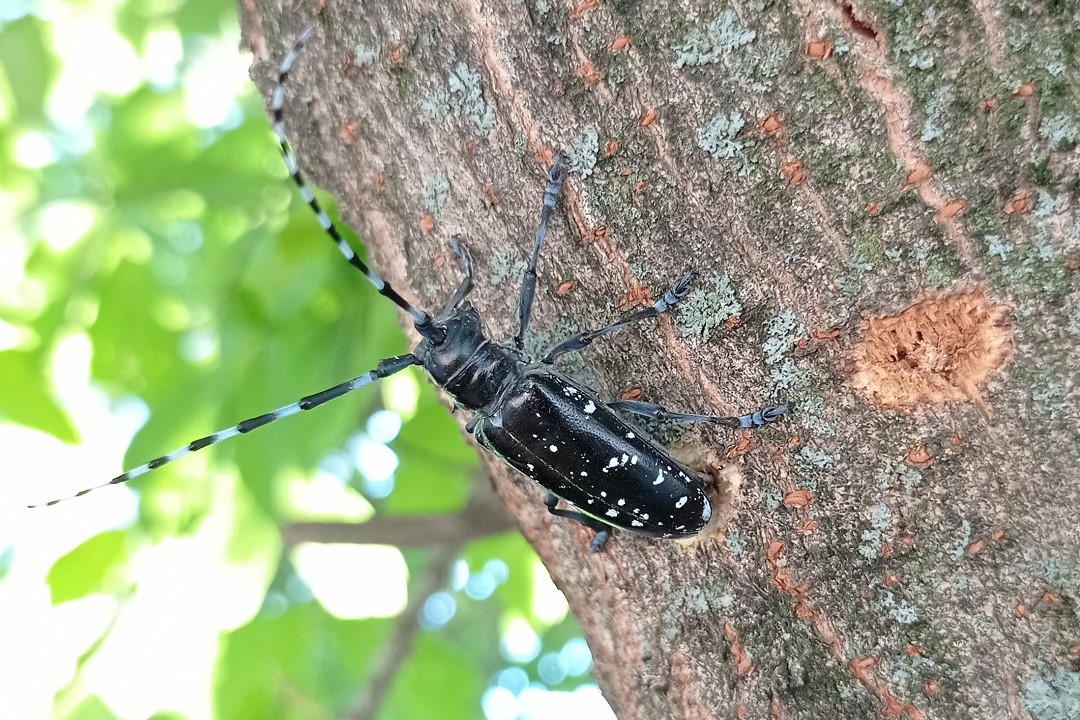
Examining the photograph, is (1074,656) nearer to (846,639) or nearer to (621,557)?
(846,639)

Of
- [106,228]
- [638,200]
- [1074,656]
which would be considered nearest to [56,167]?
[106,228]

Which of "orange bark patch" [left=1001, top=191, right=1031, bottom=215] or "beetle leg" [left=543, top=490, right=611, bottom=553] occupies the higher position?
"orange bark patch" [left=1001, top=191, right=1031, bottom=215]

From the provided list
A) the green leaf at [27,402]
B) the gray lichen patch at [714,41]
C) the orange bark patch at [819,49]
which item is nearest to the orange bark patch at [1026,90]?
the orange bark patch at [819,49]

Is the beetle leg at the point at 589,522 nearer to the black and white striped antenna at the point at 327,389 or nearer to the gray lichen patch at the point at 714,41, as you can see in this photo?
the black and white striped antenna at the point at 327,389

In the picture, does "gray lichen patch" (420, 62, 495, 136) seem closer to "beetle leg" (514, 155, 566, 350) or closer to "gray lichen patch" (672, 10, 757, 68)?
"beetle leg" (514, 155, 566, 350)

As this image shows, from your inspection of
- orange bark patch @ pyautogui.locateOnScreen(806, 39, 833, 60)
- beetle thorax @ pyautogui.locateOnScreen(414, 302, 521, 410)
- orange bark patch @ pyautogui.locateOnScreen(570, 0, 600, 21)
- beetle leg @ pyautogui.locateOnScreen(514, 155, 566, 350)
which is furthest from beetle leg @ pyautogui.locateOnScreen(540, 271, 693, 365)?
orange bark patch @ pyautogui.locateOnScreen(570, 0, 600, 21)

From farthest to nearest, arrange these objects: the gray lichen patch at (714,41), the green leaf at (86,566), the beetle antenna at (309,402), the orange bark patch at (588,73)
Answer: the green leaf at (86,566) → the beetle antenna at (309,402) → the orange bark patch at (588,73) → the gray lichen patch at (714,41)
